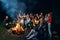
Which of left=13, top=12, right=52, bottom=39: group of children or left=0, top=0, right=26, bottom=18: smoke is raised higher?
left=0, top=0, right=26, bottom=18: smoke

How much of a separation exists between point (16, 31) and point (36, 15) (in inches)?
10.1

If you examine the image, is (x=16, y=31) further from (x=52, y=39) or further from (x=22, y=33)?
(x=52, y=39)


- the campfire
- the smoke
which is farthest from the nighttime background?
the campfire

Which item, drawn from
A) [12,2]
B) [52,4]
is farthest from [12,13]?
[52,4]

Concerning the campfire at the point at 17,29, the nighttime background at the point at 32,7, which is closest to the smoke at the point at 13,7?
the nighttime background at the point at 32,7

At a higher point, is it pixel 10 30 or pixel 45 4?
pixel 45 4

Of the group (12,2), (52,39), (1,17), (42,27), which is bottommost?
(52,39)

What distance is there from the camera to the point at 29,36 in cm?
207

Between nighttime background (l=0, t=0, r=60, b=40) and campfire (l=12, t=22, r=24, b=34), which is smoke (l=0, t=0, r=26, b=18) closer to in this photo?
nighttime background (l=0, t=0, r=60, b=40)

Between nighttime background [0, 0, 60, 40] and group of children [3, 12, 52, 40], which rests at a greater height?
nighttime background [0, 0, 60, 40]

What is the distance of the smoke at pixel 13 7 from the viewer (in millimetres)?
2045

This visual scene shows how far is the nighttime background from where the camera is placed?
2.05 m

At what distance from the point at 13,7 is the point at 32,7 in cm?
19

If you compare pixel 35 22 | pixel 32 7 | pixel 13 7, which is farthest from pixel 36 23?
pixel 13 7
